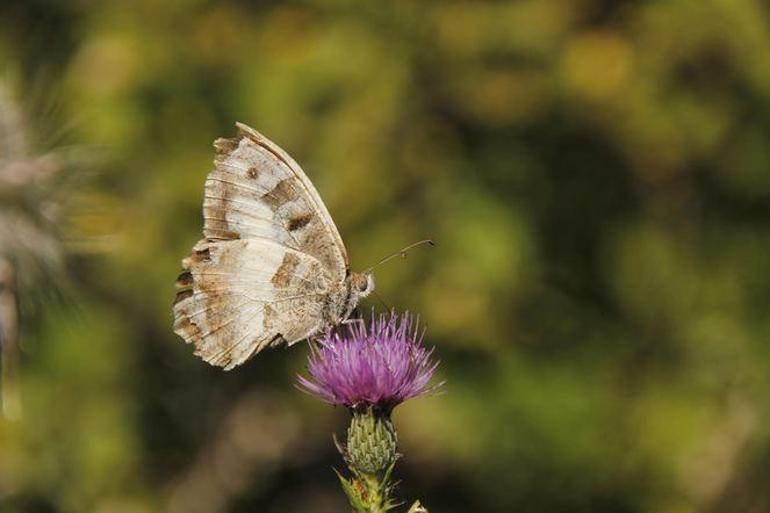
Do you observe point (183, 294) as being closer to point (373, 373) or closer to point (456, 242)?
point (373, 373)

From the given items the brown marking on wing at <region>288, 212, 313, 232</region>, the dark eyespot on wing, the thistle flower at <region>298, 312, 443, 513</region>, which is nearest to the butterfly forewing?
the brown marking on wing at <region>288, 212, 313, 232</region>

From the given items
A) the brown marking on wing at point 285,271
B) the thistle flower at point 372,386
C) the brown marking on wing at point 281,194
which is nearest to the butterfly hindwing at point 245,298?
the brown marking on wing at point 285,271

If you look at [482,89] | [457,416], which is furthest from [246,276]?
[482,89]

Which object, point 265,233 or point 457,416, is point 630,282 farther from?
point 265,233

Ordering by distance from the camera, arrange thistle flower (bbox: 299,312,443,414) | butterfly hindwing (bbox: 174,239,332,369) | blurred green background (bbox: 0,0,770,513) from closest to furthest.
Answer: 1. thistle flower (bbox: 299,312,443,414)
2. butterfly hindwing (bbox: 174,239,332,369)
3. blurred green background (bbox: 0,0,770,513)

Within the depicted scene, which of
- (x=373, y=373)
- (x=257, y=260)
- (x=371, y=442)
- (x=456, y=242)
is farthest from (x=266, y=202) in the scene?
(x=456, y=242)

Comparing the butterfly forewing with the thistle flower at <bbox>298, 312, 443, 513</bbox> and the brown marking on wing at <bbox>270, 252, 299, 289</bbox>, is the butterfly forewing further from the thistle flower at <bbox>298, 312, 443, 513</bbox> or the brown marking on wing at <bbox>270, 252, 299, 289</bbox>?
the thistle flower at <bbox>298, 312, 443, 513</bbox>

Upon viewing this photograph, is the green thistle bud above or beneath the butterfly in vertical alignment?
beneath
